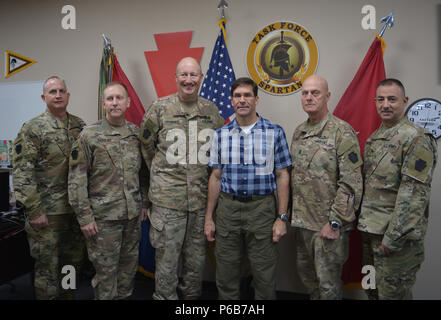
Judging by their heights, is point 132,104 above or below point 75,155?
above

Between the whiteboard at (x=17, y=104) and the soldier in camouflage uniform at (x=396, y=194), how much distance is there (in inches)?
135

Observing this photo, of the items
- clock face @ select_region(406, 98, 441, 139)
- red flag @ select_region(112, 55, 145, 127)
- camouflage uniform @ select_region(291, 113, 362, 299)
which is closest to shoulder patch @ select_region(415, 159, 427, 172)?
camouflage uniform @ select_region(291, 113, 362, 299)

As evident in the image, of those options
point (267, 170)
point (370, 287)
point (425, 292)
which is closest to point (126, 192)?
point (267, 170)

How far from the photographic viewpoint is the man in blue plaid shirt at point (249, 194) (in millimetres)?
1820

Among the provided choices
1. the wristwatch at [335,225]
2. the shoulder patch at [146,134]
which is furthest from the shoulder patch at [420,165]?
the shoulder patch at [146,134]

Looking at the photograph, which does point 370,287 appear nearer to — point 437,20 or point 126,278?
point 126,278

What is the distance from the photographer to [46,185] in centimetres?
205

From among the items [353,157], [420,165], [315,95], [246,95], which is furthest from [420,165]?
[246,95]

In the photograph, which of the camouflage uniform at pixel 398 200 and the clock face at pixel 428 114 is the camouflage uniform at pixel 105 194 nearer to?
the camouflage uniform at pixel 398 200

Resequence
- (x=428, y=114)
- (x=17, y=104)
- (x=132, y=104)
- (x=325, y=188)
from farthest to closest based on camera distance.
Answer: (x=17, y=104) → (x=132, y=104) → (x=428, y=114) → (x=325, y=188)

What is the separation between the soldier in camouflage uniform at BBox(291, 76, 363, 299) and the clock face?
931 millimetres

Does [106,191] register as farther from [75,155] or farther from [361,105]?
[361,105]

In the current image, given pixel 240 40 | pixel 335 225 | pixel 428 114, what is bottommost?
pixel 335 225

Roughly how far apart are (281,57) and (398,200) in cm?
159
